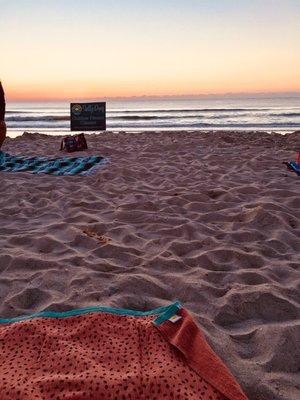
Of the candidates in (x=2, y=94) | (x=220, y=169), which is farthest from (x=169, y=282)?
(x=2, y=94)

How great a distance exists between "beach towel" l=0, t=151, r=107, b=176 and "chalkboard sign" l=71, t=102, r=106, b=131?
484 centimetres

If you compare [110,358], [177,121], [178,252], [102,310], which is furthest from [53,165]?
[177,121]

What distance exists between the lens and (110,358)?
1.74 m

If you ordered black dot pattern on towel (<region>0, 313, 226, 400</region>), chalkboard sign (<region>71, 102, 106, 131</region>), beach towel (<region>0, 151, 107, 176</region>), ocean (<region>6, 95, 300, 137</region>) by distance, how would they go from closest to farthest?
black dot pattern on towel (<region>0, 313, 226, 400</region>), beach towel (<region>0, 151, 107, 176</region>), chalkboard sign (<region>71, 102, 106, 131</region>), ocean (<region>6, 95, 300, 137</region>)

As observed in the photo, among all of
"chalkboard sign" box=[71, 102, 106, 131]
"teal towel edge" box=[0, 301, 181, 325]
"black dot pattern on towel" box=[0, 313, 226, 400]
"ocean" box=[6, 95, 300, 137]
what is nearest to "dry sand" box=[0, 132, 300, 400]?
"teal towel edge" box=[0, 301, 181, 325]

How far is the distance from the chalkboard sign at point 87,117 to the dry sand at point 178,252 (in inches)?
246

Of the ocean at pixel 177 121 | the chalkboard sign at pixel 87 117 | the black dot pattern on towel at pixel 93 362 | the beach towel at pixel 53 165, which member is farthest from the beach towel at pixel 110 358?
the ocean at pixel 177 121

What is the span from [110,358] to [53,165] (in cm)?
519

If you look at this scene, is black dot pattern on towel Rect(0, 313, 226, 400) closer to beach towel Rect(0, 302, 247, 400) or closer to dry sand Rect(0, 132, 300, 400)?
beach towel Rect(0, 302, 247, 400)

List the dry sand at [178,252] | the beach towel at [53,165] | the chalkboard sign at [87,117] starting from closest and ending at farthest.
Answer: the dry sand at [178,252] < the beach towel at [53,165] < the chalkboard sign at [87,117]

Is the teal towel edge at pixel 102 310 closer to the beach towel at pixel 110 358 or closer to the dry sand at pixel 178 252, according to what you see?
the beach towel at pixel 110 358

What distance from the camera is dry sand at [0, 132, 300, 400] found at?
206 cm

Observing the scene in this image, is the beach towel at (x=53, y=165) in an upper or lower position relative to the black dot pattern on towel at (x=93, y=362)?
lower

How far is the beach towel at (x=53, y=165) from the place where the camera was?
20.3 feet
